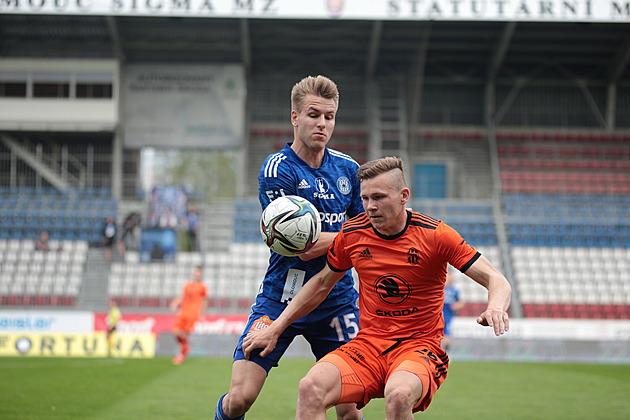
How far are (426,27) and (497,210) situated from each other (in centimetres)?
665

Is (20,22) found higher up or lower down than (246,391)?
higher up

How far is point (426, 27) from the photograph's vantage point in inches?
1037

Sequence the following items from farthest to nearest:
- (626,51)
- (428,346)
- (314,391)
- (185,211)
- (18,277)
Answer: (626,51)
(185,211)
(18,277)
(428,346)
(314,391)

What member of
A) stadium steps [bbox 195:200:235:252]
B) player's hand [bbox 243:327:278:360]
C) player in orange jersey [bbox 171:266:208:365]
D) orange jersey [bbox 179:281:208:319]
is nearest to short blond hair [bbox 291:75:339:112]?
player's hand [bbox 243:327:278:360]

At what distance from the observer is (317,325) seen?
216 inches

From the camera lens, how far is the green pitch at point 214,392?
29.9 feet

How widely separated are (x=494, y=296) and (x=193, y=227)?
21.2m

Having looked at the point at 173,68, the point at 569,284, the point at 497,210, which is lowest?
the point at 569,284

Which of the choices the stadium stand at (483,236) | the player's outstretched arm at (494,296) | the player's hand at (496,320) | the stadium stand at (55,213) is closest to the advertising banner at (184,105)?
the stadium stand at (483,236)

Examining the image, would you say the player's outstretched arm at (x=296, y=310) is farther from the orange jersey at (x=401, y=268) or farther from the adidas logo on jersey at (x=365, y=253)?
the adidas logo on jersey at (x=365, y=253)

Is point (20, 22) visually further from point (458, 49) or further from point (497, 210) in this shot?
point (497, 210)

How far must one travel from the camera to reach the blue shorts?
17.6 ft

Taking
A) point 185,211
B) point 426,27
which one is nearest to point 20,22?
point 185,211

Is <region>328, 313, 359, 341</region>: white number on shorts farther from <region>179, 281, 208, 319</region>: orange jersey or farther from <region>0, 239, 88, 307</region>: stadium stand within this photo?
<region>0, 239, 88, 307</region>: stadium stand
